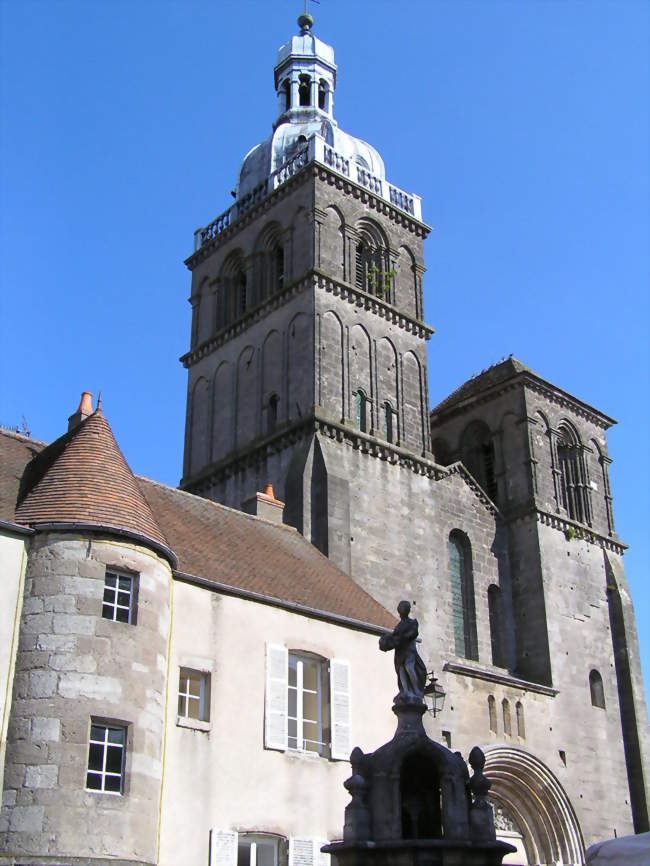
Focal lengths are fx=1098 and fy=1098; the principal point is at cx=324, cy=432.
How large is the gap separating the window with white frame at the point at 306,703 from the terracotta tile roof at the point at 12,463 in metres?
4.66

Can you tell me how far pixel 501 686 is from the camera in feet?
86.2

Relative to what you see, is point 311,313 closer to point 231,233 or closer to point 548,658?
point 231,233

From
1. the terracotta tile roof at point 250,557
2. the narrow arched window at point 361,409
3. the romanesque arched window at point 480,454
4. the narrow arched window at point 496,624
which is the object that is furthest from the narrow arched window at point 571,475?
the terracotta tile roof at point 250,557

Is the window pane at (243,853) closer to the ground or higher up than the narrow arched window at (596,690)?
closer to the ground

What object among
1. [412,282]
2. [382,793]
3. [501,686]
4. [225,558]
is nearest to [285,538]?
[225,558]

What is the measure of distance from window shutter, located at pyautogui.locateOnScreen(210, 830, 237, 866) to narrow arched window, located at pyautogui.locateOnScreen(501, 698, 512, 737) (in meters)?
11.8

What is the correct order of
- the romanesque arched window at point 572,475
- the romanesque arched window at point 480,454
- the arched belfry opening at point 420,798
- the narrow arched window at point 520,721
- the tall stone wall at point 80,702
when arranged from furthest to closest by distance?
the romanesque arched window at point 480,454, the romanesque arched window at point 572,475, the narrow arched window at point 520,721, the tall stone wall at point 80,702, the arched belfry opening at point 420,798

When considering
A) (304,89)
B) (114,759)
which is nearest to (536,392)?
(304,89)

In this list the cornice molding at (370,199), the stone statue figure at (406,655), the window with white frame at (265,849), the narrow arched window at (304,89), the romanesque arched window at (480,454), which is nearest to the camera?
the stone statue figure at (406,655)

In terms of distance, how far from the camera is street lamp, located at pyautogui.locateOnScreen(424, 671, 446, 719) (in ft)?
69.1

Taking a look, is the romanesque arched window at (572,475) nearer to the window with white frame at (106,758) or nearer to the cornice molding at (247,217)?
the cornice molding at (247,217)

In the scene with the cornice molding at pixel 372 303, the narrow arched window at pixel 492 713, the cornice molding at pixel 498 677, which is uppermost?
the cornice molding at pixel 372 303

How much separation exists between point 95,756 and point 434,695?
860cm

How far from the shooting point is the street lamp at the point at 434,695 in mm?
21047
